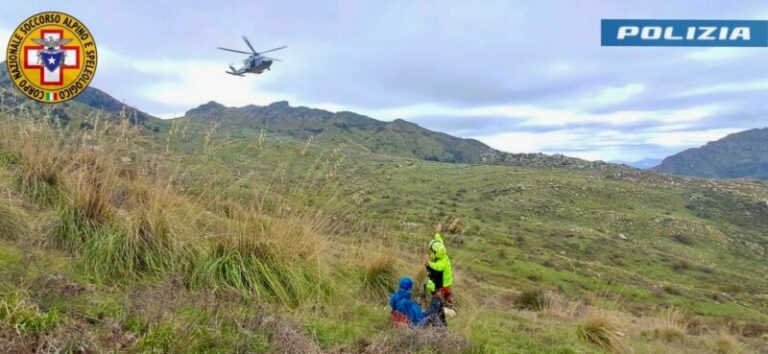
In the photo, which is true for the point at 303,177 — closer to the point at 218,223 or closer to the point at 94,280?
the point at 218,223

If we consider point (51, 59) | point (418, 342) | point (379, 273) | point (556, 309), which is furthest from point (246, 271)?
point (556, 309)

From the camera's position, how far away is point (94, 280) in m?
5.03

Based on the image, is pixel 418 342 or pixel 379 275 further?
pixel 379 275

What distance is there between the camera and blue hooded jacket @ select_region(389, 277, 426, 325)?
5.63 meters

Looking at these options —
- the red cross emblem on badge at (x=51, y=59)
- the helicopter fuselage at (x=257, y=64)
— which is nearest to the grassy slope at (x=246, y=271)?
the red cross emblem on badge at (x=51, y=59)

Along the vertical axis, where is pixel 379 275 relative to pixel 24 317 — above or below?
below

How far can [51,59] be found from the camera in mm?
7777

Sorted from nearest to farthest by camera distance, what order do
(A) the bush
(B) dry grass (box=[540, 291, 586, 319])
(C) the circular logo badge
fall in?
(C) the circular logo badge < (B) dry grass (box=[540, 291, 586, 319]) < (A) the bush

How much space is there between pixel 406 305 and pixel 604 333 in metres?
3.42

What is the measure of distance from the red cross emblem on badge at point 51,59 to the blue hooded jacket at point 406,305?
6.08 metres

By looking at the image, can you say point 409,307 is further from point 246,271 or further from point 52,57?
point 52,57

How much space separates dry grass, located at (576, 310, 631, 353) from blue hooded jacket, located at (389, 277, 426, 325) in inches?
120

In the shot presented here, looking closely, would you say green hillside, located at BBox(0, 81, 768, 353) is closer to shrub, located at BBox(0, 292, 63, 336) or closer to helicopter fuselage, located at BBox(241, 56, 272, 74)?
shrub, located at BBox(0, 292, 63, 336)

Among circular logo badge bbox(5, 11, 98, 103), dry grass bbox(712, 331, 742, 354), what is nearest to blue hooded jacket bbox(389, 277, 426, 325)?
circular logo badge bbox(5, 11, 98, 103)
